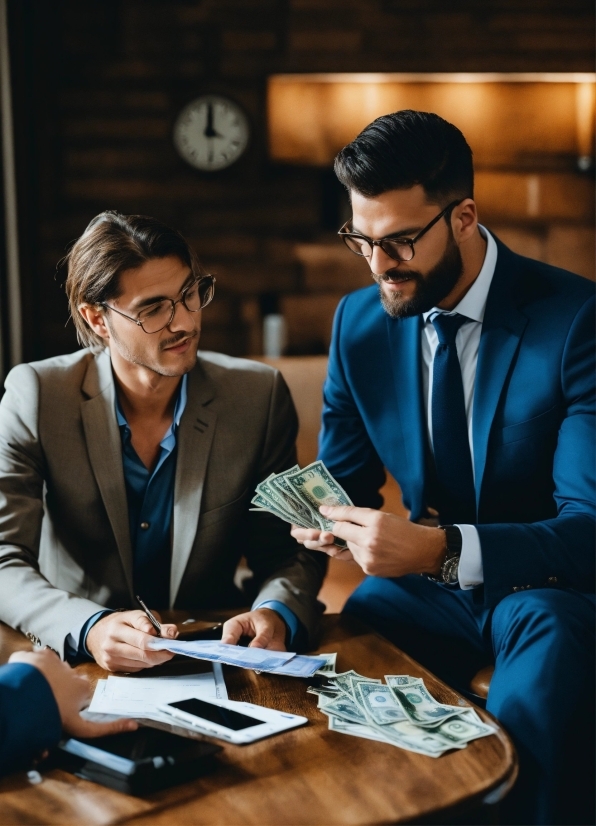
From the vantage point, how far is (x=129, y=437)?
6.88 feet

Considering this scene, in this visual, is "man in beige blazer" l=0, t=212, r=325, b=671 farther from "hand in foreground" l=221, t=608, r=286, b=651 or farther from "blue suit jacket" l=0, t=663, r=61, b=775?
"blue suit jacket" l=0, t=663, r=61, b=775

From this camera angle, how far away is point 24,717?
124 centimetres

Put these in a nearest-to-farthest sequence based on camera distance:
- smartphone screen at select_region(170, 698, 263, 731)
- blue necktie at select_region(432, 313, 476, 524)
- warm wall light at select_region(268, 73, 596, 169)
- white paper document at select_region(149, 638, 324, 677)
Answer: smartphone screen at select_region(170, 698, 263, 731)
white paper document at select_region(149, 638, 324, 677)
blue necktie at select_region(432, 313, 476, 524)
warm wall light at select_region(268, 73, 596, 169)

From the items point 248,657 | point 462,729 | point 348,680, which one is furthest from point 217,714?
point 462,729

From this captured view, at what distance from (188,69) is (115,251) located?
311 centimetres

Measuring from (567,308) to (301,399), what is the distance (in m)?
1.20

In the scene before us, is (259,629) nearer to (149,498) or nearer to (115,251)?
(149,498)

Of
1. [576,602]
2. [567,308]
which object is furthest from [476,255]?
[576,602]

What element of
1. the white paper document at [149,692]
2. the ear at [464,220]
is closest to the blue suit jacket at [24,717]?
the white paper document at [149,692]

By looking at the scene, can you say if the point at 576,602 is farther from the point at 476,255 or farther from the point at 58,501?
the point at 58,501

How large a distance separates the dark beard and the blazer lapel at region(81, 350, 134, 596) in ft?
2.31

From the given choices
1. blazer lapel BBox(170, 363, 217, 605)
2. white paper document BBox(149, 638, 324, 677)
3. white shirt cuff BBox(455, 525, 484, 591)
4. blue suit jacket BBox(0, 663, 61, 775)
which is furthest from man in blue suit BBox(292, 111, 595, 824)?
blue suit jacket BBox(0, 663, 61, 775)

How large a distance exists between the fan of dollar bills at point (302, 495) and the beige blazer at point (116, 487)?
0.21 meters

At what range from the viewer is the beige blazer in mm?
1981
